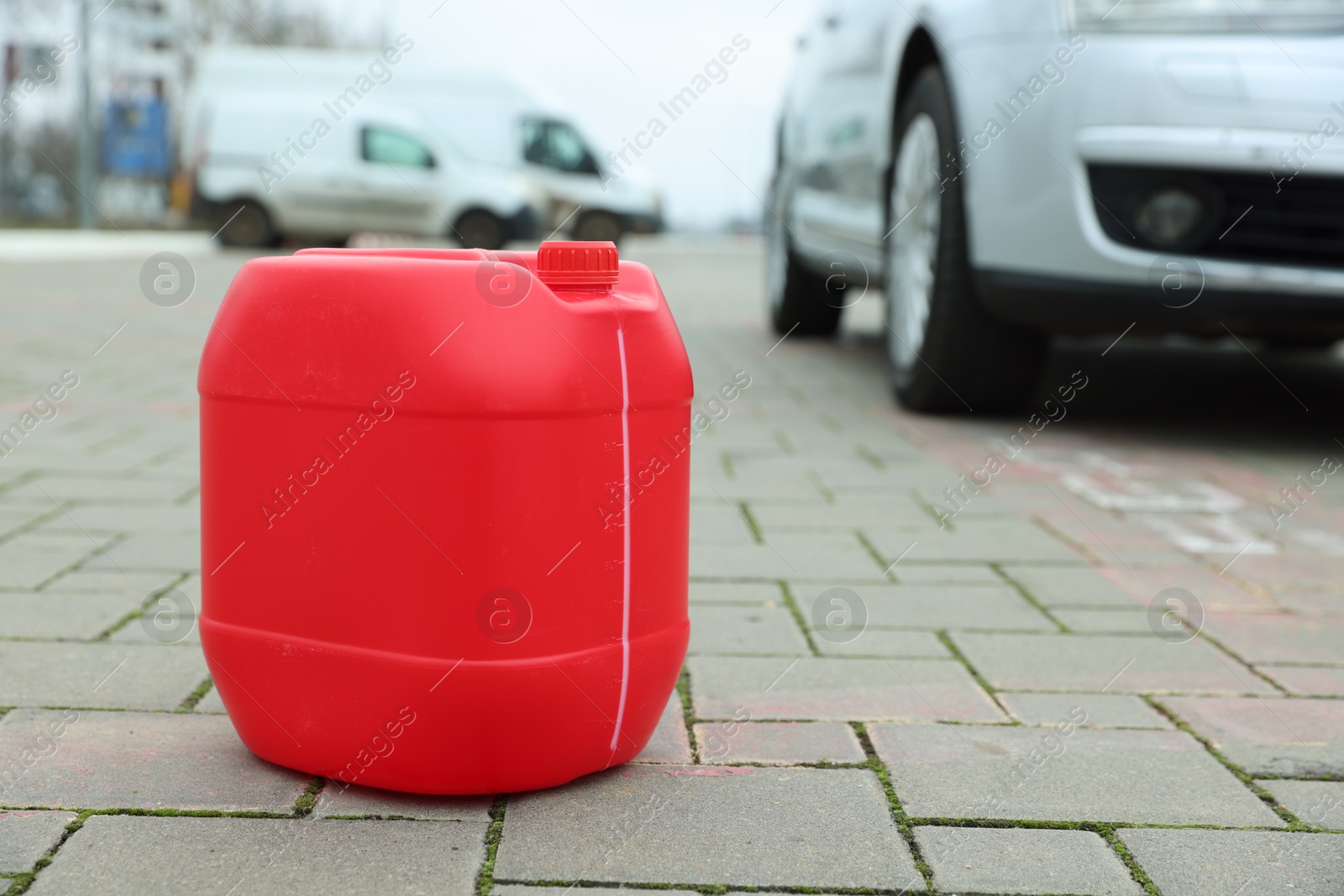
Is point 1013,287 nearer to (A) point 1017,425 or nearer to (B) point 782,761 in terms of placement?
(A) point 1017,425

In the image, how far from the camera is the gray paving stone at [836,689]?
221cm

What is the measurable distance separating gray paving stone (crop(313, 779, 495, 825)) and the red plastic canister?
19mm

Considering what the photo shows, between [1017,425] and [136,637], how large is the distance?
3374mm

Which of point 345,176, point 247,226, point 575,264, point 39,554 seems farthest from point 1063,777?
point 247,226

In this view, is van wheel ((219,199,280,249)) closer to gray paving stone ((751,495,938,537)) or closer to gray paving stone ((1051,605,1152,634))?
gray paving stone ((751,495,938,537))

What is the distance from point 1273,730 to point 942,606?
796 mm

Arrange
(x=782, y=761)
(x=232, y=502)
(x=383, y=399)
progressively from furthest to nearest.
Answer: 1. (x=782, y=761)
2. (x=232, y=502)
3. (x=383, y=399)

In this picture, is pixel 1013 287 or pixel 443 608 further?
pixel 1013 287

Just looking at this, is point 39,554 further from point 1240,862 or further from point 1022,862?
point 1240,862

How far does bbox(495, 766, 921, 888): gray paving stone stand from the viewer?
1.62 metres

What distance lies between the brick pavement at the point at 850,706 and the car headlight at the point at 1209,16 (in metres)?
1.36

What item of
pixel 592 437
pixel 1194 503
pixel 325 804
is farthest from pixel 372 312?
pixel 1194 503

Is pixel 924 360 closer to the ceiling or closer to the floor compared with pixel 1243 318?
closer to the floor

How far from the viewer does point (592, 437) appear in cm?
175
